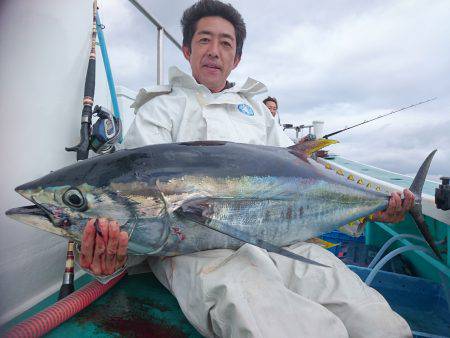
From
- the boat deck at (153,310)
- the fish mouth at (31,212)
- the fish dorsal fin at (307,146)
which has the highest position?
the fish dorsal fin at (307,146)

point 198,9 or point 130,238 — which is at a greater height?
point 198,9

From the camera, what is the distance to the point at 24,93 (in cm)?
163

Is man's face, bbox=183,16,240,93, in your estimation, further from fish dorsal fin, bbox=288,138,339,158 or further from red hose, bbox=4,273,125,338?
red hose, bbox=4,273,125,338

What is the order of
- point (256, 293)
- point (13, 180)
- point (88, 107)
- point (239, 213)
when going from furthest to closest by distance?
1. point (88, 107)
2. point (13, 180)
3. point (239, 213)
4. point (256, 293)

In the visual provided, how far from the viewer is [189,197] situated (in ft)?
4.54

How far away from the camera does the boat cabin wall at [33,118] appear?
1.53 meters

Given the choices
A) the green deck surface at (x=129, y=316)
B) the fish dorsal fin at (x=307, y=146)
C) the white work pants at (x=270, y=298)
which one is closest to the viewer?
the white work pants at (x=270, y=298)

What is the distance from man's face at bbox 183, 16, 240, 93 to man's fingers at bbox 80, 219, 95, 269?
5.19 feet

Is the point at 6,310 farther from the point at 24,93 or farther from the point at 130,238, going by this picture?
the point at 24,93

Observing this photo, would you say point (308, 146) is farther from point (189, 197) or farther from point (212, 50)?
point (212, 50)

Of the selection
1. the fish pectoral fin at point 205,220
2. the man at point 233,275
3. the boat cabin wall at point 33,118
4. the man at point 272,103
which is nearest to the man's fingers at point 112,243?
the man at point 233,275

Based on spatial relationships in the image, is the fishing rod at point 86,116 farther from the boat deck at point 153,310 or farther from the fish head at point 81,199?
the boat deck at point 153,310

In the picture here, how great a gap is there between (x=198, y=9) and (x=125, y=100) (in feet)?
5.25

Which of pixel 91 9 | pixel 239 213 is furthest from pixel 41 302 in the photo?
pixel 91 9
